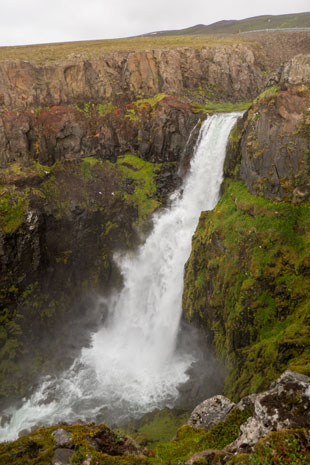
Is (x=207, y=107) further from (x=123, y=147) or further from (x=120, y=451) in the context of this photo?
(x=120, y=451)

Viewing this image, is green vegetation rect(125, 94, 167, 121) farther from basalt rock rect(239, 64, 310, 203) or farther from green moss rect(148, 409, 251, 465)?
green moss rect(148, 409, 251, 465)

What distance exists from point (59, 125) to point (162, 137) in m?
9.33

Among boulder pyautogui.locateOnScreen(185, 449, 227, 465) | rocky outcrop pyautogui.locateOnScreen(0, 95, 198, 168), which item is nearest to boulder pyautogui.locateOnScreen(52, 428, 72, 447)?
boulder pyautogui.locateOnScreen(185, 449, 227, 465)

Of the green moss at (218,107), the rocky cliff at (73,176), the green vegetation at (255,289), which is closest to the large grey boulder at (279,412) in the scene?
the green vegetation at (255,289)

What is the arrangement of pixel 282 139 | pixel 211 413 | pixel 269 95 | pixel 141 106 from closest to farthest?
pixel 211 413 → pixel 282 139 → pixel 269 95 → pixel 141 106

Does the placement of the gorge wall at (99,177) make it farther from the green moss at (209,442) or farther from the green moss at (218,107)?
the green moss at (209,442)

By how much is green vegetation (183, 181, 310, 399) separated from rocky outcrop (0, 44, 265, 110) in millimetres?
19217

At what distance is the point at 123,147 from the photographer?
3064 cm

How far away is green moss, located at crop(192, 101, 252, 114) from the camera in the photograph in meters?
28.7

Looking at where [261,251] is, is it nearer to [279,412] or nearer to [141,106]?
[279,412]

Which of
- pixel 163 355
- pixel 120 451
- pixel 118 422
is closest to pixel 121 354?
pixel 163 355

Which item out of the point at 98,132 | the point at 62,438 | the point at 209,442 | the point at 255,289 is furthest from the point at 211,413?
the point at 98,132

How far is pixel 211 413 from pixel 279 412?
14.8 feet

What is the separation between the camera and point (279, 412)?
274 inches
